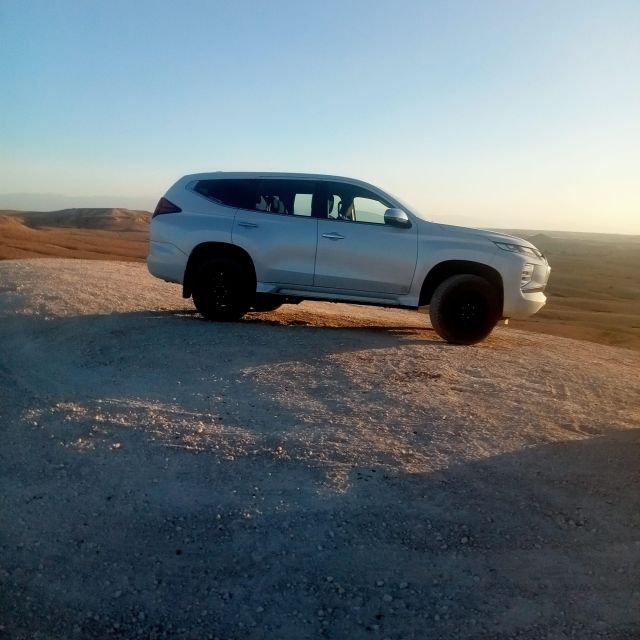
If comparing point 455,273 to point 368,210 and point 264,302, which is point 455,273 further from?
point 264,302

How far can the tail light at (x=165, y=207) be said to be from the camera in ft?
30.2

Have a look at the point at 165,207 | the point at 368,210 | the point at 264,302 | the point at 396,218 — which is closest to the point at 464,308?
the point at 396,218

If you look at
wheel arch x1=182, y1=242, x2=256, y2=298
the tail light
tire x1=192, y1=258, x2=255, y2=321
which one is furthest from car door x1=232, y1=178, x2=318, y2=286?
the tail light

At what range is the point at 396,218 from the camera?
839 centimetres

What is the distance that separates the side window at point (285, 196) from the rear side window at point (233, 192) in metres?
0.09

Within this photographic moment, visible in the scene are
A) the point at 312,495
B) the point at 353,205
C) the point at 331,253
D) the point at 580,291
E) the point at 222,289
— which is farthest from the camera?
the point at 580,291

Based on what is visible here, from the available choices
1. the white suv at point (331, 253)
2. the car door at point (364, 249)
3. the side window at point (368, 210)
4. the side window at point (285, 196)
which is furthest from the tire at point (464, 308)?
the side window at point (285, 196)

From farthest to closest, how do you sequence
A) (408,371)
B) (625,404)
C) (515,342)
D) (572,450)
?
1. (515,342)
2. (408,371)
3. (625,404)
4. (572,450)

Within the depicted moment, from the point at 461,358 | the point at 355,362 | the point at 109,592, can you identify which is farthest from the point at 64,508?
the point at 461,358

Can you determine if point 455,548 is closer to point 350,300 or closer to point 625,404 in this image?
point 625,404

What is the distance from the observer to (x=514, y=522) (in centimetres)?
443

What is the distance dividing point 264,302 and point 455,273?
273 cm

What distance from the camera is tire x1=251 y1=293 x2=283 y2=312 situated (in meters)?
9.86

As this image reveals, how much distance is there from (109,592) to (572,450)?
3404 mm
